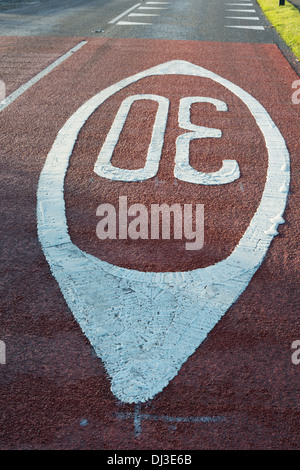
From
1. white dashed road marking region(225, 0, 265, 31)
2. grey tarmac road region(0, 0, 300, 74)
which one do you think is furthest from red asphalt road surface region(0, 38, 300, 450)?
white dashed road marking region(225, 0, 265, 31)

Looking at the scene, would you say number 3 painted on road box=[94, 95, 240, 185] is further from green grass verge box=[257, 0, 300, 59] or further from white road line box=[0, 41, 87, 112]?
green grass verge box=[257, 0, 300, 59]

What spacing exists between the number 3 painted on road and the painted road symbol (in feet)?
1.88

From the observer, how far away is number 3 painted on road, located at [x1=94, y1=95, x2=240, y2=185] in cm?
500

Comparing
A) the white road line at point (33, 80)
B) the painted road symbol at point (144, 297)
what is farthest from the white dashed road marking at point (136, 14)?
the painted road symbol at point (144, 297)

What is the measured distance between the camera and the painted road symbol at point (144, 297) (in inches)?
110

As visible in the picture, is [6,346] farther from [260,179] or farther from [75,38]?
[75,38]

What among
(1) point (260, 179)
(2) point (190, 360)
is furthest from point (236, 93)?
(2) point (190, 360)

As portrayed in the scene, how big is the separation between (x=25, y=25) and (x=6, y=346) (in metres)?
13.2

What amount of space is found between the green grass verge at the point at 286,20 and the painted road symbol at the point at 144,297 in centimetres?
801

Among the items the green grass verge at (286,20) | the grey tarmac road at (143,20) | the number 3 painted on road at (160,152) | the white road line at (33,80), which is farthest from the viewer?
the grey tarmac road at (143,20)

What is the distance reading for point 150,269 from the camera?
3594mm

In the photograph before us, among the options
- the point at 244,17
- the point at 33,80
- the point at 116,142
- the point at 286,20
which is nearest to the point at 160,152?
the point at 116,142

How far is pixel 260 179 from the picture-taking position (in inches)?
196

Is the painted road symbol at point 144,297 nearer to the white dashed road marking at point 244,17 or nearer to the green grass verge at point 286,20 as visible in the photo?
the green grass verge at point 286,20
